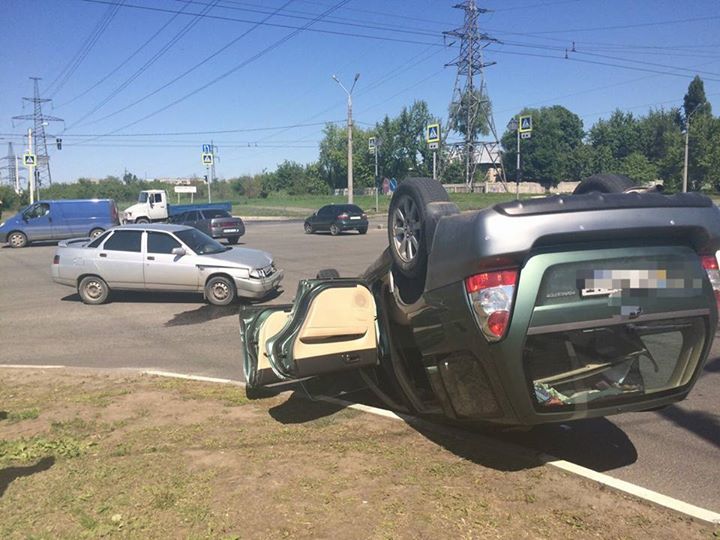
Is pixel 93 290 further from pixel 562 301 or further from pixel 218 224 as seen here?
pixel 218 224

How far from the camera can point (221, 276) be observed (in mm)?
11078

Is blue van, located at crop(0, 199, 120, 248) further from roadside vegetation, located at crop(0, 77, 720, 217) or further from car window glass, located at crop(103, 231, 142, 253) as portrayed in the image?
roadside vegetation, located at crop(0, 77, 720, 217)

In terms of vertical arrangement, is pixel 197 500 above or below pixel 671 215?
below

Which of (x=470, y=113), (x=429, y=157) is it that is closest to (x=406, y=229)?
(x=470, y=113)

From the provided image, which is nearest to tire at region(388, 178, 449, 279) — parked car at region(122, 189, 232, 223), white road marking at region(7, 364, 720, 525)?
white road marking at region(7, 364, 720, 525)

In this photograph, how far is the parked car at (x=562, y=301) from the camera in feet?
9.97

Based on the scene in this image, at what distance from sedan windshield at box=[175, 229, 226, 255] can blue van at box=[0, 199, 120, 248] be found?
1585 centimetres

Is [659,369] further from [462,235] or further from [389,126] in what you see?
[389,126]

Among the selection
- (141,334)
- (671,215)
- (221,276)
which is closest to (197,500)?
(671,215)

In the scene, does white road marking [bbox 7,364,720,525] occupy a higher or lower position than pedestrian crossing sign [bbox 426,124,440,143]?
lower

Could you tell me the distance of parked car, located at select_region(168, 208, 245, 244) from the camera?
25891 millimetres

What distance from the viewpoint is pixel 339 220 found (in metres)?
30.7

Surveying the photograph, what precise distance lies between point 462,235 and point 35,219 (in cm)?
2703

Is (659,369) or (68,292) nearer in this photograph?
(659,369)
